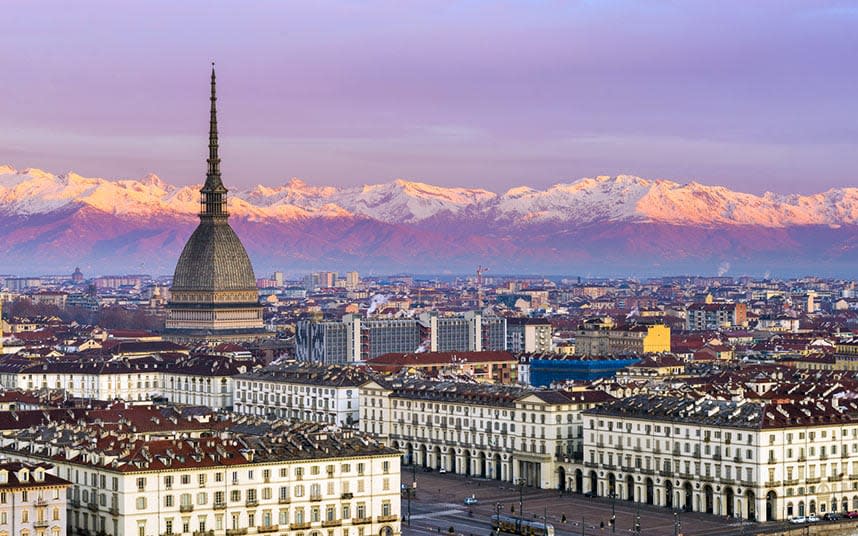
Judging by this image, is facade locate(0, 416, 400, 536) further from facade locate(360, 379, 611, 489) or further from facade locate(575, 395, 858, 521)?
facade locate(360, 379, 611, 489)

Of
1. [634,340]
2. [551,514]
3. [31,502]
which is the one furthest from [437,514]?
[634,340]

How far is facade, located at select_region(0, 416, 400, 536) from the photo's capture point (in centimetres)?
8062

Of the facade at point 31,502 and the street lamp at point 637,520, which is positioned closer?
the facade at point 31,502

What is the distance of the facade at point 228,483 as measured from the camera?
80625mm

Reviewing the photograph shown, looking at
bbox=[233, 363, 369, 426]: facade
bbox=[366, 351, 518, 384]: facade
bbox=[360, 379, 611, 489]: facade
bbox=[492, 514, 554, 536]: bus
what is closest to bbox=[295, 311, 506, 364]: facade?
bbox=[366, 351, 518, 384]: facade

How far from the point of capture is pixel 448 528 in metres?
93.3

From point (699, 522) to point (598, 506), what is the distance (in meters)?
7.80

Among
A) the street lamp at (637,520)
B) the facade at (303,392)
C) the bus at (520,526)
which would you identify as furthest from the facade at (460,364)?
the bus at (520,526)

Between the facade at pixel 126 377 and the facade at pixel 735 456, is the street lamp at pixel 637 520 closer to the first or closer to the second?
the facade at pixel 735 456

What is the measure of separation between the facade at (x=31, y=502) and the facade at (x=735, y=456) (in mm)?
35236

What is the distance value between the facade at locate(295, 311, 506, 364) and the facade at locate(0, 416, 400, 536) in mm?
94562

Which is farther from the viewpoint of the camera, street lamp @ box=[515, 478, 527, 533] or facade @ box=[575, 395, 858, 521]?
facade @ box=[575, 395, 858, 521]

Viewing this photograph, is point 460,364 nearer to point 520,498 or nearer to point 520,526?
point 520,498

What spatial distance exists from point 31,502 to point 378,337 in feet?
378
